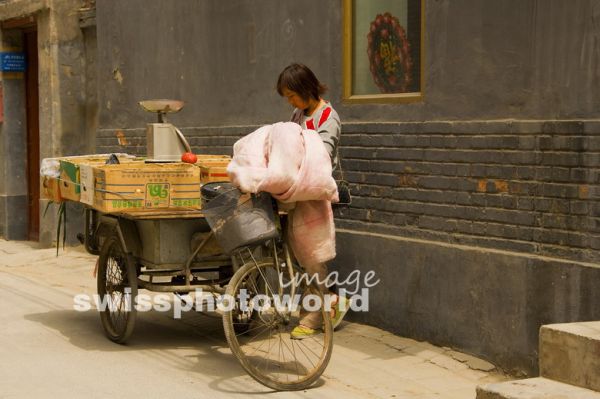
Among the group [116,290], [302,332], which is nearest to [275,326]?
[302,332]

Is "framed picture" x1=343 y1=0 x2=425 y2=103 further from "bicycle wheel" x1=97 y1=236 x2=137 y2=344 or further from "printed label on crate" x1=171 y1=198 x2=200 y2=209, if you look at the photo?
"bicycle wheel" x1=97 y1=236 x2=137 y2=344

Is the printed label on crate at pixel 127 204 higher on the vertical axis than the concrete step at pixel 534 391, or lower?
higher

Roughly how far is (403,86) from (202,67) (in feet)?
10.2

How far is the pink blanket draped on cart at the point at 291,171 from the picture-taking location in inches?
254

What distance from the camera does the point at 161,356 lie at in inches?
293

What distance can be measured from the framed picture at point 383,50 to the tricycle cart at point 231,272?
182cm

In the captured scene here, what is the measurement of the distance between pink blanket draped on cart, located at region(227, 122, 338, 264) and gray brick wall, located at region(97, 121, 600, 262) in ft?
3.87

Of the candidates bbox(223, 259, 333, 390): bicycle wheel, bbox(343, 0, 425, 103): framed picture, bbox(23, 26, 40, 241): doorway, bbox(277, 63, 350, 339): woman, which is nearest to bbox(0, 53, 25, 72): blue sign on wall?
bbox(23, 26, 40, 241): doorway

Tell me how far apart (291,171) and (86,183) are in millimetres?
1809

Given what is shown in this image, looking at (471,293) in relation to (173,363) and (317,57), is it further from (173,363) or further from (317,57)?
(317,57)

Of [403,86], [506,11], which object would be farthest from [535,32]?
[403,86]

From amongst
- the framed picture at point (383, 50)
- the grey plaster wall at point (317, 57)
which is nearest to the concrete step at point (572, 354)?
the grey plaster wall at point (317, 57)

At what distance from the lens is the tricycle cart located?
6.41m

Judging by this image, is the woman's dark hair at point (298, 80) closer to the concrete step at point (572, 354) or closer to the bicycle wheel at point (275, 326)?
the bicycle wheel at point (275, 326)
